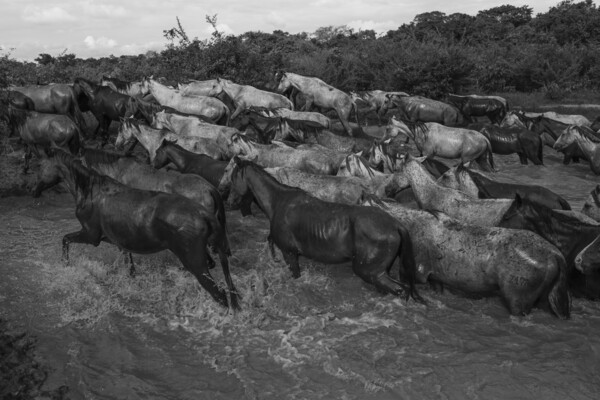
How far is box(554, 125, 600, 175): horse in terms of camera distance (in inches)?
495

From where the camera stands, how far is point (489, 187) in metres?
8.56

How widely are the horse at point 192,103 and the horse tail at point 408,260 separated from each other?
8.15m

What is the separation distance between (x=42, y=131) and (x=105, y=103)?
7.41 ft

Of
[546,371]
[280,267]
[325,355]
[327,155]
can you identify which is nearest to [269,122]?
[327,155]

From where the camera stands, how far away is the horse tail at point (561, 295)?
5.89 meters

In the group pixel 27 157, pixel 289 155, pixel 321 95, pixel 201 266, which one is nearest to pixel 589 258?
pixel 201 266

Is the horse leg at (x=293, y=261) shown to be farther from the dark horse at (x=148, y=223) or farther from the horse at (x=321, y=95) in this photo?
→ the horse at (x=321, y=95)

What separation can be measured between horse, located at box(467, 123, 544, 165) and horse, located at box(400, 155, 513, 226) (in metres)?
5.77

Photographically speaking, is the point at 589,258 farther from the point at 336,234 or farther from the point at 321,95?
the point at 321,95

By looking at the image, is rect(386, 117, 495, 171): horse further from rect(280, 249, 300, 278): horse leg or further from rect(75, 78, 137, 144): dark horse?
rect(75, 78, 137, 144): dark horse

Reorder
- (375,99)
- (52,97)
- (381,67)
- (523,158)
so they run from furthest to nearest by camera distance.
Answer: (381,67), (375,99), (523,158), (52,97)

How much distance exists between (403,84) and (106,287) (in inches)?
643

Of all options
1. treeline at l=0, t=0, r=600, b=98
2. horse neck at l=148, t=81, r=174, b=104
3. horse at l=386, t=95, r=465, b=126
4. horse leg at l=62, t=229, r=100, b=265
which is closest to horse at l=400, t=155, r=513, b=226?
horse leg at l=62, t=229, r=100, b=265

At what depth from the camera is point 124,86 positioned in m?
15.8
